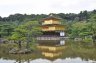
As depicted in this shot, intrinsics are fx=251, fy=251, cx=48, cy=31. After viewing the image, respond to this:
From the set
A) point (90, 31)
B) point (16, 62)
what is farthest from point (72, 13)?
point (16, 62)

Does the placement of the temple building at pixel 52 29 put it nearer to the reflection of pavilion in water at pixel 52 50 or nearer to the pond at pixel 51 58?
the reflection of pavilion in water at pixel 52 50

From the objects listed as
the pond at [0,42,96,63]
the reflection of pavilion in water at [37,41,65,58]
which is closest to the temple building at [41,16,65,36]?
the reflection of pavilion in water at [37,41,65,58]

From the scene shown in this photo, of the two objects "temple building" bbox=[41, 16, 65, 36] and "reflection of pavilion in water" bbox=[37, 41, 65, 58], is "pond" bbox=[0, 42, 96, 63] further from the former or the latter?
"temple building" bbox=[41, 16, 65, 36]

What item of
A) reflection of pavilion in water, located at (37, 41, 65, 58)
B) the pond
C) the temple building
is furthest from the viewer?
the temple building

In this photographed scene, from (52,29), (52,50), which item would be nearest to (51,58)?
(52,50)

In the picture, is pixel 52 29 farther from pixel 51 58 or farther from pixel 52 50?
Answer: pixel 51 58

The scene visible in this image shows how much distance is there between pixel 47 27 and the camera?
154ft

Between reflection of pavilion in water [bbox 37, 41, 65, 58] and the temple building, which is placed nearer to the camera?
reflection of pavilion in water [bbox 37, 41, 65, 58]

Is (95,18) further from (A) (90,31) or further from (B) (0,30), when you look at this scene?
(B) (0,30)

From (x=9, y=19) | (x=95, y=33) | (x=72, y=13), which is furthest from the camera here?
(x=72, y=13)

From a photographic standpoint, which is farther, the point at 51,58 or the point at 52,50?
the point at 52,50

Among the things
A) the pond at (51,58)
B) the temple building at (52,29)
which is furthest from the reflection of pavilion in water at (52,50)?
the temple building at (52,29)

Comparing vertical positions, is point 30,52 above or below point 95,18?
below

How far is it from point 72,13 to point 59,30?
34992mm
